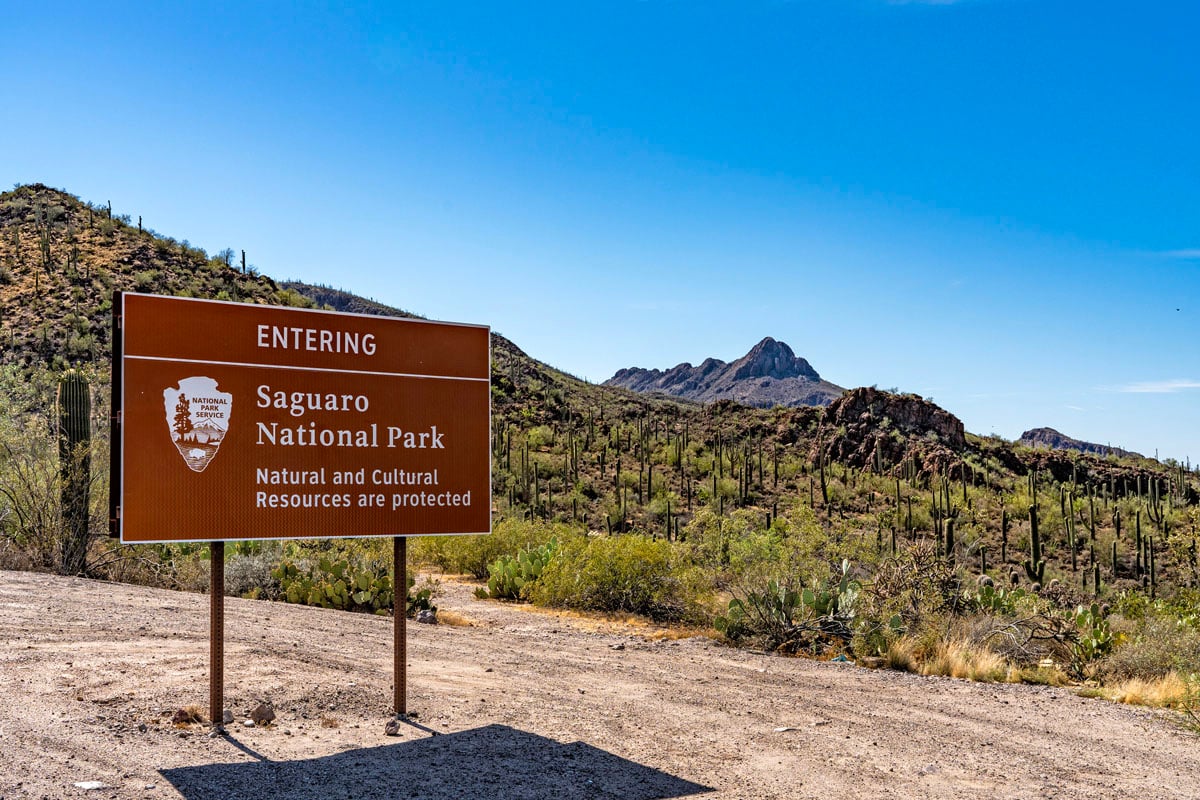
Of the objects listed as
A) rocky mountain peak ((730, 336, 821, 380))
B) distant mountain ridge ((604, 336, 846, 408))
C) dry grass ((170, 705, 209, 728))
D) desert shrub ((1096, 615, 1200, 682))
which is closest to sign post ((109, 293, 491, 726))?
dry grass ((170, 705, 209, 728))

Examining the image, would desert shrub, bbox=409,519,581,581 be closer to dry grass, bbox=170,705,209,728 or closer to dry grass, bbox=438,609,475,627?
dry grass, bbox=438,609,475,627

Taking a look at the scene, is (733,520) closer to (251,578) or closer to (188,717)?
(251,578)

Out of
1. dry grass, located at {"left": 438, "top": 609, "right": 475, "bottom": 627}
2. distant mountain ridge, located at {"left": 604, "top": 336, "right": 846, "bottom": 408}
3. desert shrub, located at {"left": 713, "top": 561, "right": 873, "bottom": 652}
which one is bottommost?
dry grass, located at {"left": 438, "top": 609, "right": 475, "bottom": 627}

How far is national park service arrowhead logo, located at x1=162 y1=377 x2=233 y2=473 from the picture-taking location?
7.15m

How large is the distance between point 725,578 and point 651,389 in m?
146

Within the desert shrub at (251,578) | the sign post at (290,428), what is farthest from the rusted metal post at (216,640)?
the desert shrub at (251,578)

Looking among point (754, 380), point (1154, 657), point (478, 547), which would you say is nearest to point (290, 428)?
point (1154, 657)

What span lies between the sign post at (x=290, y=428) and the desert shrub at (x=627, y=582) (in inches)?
361

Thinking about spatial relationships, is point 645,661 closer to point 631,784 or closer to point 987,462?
point 631,784

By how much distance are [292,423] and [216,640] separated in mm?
1743

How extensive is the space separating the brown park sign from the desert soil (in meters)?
1.61

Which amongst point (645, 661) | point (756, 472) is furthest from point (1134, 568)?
point (645, 661)

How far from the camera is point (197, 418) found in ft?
23.7

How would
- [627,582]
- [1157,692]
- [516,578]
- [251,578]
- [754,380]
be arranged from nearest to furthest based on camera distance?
[1157,692]
[251,578]
[627,582]
[516,578]
[754,380]
